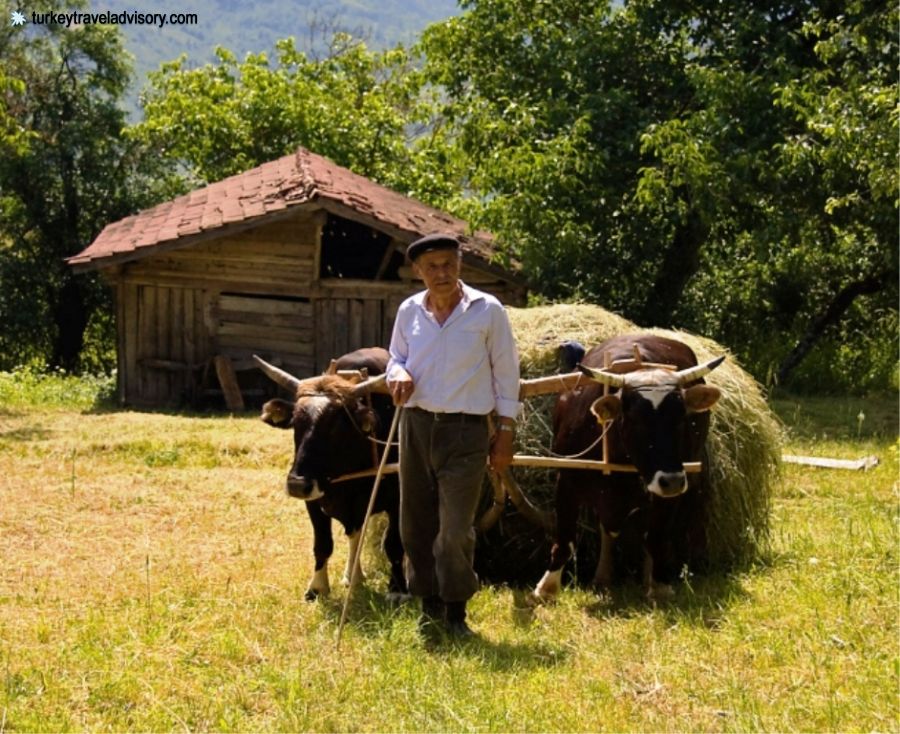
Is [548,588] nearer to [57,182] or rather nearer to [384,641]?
[384,641]

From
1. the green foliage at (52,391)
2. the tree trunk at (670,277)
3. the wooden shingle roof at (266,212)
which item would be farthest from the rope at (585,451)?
the tree trunk at (670,277)

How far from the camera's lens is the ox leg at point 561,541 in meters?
6.78

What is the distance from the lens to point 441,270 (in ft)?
19.0

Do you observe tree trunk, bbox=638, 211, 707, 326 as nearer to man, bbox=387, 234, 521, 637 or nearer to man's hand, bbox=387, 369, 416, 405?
man, bbox=387, 234, 521, 637

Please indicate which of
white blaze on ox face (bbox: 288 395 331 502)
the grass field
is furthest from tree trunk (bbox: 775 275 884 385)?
white blaze on ox face (bbox: 288 395 331 502)

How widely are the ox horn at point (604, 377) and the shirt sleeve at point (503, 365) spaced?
63cm

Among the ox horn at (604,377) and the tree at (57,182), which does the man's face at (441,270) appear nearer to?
the ox horn at (604,377)

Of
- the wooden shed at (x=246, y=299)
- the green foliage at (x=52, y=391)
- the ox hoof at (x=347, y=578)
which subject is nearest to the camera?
the ox hoof at (x=347, y=578)

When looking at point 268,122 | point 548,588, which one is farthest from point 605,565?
point 268,122

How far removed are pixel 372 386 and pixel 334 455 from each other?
45 centimetres

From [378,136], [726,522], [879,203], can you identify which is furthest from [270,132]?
[726,522]

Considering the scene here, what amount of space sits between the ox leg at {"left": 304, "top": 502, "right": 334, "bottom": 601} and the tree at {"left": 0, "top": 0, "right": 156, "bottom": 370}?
19.0 m

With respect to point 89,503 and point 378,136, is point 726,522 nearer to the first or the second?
point 89,503

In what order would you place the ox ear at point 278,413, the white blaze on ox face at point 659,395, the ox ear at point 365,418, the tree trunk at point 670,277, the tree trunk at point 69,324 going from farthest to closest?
1. the tree trunk at point 69,324
2. the tree trunk at point 670,277
3. the ox ear at point 278,413
4. the ox ear at point 365,418
5. the white blaze on ox face at point 659,395
